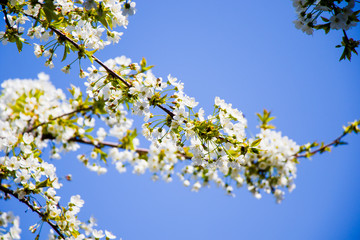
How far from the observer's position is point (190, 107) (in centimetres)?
220

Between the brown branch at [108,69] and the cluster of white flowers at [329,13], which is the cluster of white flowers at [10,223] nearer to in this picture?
the brown branch at [108,69]

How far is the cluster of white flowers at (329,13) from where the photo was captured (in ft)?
6.09

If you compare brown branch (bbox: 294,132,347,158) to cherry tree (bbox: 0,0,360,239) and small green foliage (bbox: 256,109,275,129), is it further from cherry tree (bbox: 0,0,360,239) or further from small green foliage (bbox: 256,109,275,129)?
cherry tree (bbox: 0,0,360,239)

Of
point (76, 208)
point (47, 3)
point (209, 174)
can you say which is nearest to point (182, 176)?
point (209, 174)

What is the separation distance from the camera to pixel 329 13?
2.01m

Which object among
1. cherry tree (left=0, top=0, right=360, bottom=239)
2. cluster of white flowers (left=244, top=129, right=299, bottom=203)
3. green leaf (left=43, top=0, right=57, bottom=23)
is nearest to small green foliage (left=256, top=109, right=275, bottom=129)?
cluster of white flowers (left=244, top=129, right=299, bottom=203)

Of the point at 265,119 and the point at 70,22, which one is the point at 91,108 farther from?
the point at 265,119

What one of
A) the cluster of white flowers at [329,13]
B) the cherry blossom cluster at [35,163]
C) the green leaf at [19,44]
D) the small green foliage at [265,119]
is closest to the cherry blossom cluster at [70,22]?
the green leaf at [19,44]

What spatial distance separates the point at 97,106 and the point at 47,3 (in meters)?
0.89

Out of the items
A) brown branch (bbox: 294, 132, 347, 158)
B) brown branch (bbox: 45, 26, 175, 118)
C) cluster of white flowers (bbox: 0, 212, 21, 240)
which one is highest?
brown branch (bbox: 294, 132, 347, 158)

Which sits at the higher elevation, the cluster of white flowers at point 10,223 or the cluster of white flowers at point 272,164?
the cluster of white flowers at point 272,164

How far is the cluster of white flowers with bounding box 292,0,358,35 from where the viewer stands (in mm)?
1856

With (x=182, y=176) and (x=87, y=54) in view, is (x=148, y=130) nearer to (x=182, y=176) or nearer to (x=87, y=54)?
(x=87, y=54)

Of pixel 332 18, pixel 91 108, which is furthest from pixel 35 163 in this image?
pixel 332 18
